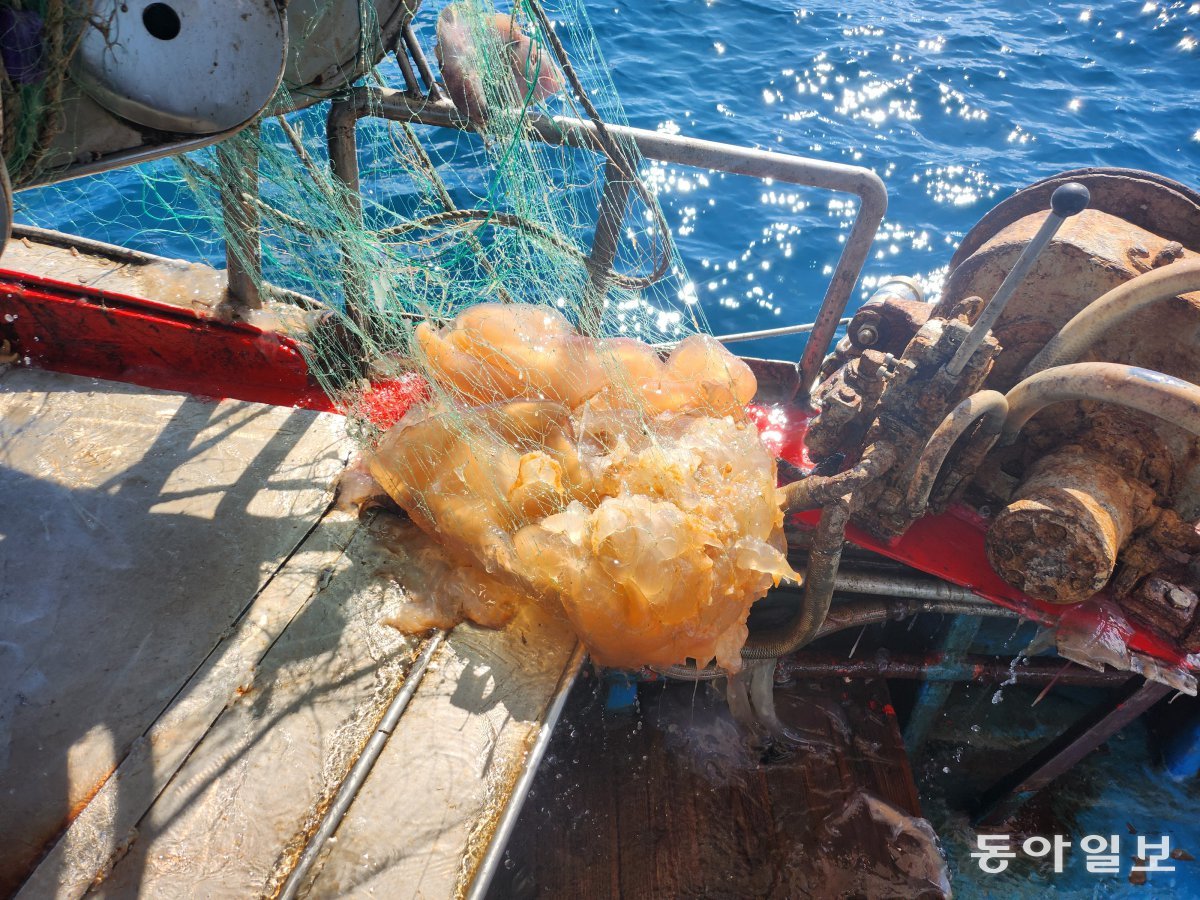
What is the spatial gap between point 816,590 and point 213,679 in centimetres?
251

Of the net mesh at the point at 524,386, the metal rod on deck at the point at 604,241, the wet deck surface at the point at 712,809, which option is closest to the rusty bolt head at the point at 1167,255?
the net mesh at the point at 524,386

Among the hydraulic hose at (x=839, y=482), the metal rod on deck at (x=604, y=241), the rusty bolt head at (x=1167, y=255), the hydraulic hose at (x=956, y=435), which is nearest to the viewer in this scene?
the hydraulic hose at (x=956, y=435)

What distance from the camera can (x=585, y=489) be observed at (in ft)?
9.96

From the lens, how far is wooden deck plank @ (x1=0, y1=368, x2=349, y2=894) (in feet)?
7.71

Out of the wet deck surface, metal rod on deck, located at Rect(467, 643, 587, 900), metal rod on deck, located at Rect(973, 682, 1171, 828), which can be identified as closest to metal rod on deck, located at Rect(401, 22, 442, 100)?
metal rod on deck, located at Rect(467, 643, 587, 900)

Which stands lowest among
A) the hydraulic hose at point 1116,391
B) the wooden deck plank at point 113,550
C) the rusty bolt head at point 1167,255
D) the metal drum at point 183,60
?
the wooden deck plank at point 113,550

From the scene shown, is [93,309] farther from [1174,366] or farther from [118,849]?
[1174,366]

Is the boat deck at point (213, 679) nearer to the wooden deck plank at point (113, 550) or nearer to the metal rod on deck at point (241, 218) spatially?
the wooden deck plank at point (113, 550)

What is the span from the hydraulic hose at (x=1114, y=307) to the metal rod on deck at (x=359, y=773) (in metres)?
3.04

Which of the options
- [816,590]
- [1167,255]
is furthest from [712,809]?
[1167,255]

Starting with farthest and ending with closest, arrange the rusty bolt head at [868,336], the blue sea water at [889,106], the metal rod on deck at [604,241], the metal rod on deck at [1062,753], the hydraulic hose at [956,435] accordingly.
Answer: the blue sea water at [889,106], the rusty bolt head at [868,336], the metal rod on deck at [1062,753], the metal rod on deck at [604,241], the hydraulic hose at [956,435]

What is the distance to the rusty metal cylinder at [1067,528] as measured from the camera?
112 inches

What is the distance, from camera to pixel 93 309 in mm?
3615

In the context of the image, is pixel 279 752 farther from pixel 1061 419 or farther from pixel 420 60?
pixel 1061 419
